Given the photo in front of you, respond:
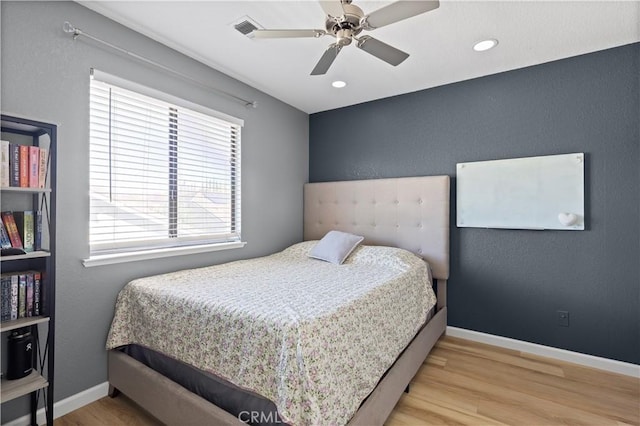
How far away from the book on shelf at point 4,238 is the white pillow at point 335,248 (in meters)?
2.11

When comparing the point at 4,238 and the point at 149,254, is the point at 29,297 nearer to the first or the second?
the point at 4,238

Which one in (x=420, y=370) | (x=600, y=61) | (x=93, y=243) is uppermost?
(x=600, y=61)

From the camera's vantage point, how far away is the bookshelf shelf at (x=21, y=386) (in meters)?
1.39

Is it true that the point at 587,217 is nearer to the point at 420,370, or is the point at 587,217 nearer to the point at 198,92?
the point at 420,370

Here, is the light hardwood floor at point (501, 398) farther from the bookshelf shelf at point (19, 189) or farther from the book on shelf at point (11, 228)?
A: the bookshelf shelf at point (19, 189)

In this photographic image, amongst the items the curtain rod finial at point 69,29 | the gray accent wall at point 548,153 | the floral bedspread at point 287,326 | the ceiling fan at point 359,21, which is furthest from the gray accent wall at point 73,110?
the gray accent wall at point 548,153

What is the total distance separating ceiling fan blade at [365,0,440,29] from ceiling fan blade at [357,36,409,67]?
0.34 feet

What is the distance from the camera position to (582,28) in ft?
6.70

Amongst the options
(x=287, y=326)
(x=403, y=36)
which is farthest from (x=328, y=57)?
(x=287, y=326)

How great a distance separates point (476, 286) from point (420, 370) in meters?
1.03

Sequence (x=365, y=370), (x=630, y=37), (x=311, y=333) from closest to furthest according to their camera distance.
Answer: (x=311, y=333) → (x=365, y=370) → (x=630, y=37)

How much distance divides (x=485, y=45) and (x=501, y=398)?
247cm

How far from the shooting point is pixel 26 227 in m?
1.54

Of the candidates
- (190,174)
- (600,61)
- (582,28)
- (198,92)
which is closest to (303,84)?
(198,92)
